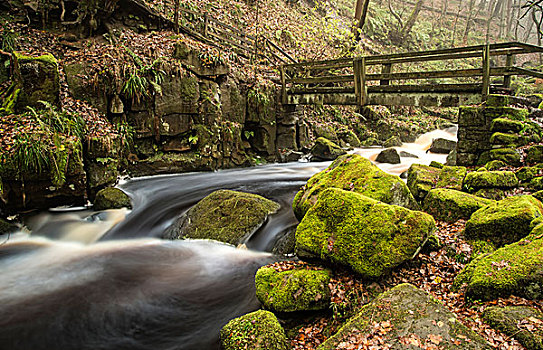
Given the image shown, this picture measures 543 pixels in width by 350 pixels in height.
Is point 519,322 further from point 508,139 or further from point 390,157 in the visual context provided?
point 390,157

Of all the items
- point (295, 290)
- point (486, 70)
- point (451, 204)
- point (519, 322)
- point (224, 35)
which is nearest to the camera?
point (519, 322)

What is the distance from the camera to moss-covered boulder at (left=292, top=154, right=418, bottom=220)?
548 centimetres

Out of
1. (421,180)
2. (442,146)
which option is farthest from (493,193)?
(442,146)

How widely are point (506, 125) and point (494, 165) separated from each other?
3.61ft

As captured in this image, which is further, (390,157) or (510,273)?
(390,157)

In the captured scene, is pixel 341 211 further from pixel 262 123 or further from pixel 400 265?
pixel 262 123

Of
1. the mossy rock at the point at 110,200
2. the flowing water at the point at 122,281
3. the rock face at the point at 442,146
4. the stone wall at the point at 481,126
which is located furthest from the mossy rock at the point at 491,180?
the rock face at the point at 442,146

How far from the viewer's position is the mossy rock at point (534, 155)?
6657mm

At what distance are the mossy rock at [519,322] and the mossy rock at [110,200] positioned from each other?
25.6 ft

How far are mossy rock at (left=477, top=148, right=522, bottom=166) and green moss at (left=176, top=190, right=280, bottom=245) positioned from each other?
5.39m

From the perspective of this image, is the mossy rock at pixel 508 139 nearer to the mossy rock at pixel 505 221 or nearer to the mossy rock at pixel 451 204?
the mossy rock at pixel 451 204

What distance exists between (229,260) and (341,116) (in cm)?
1482

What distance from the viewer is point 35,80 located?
741cm

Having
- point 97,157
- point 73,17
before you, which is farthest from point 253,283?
point 73,17
